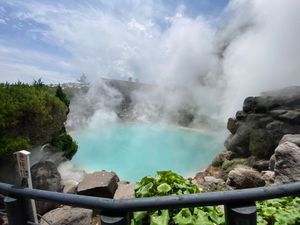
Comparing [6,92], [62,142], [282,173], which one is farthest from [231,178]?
[6,92]

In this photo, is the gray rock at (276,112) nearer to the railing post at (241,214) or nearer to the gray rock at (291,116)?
the gray rock at (291,116)

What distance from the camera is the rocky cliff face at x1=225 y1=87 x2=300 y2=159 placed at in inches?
420

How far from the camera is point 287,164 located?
5176mm

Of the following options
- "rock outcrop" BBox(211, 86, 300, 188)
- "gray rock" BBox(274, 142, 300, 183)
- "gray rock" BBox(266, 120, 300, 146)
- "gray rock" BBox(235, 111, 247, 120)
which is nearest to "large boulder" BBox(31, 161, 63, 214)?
"gray rock" BBox(274, 142, 300, 183)

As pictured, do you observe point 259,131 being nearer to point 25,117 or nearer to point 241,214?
point 25,117

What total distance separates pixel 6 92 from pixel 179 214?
4.79 meters

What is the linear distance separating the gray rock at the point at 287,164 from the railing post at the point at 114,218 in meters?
4.86

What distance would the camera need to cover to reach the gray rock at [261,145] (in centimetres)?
1077

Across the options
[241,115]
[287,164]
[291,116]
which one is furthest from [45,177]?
[241,115]

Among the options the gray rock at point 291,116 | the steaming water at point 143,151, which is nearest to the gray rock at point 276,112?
the gray rock at point 291,116

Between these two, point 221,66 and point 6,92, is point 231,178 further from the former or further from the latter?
point 221,66

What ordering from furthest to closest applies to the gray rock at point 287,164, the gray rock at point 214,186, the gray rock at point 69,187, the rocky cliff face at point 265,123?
1. the rocky cliff face at point 265,123
2. the gray rock at point 214,186
3. the gray rock at point 69,187
4. the gray rock at point 287,164

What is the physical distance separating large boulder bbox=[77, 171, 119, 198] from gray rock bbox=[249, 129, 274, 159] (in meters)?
7.52

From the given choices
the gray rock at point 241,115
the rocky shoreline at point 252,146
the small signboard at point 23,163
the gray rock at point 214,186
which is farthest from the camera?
the gray rock at point 241,115
